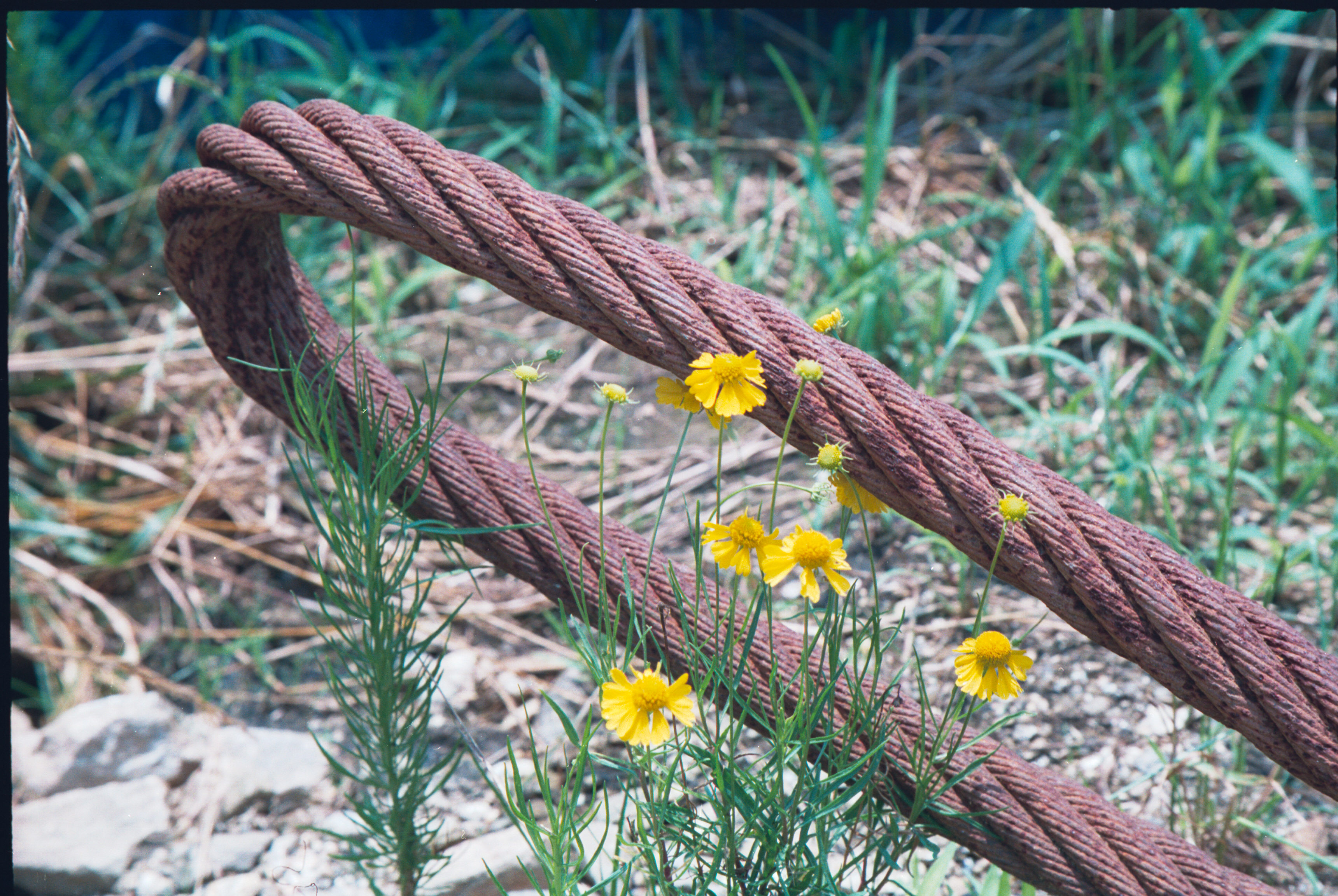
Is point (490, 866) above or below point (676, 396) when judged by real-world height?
below

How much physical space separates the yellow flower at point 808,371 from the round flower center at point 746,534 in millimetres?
A: 91

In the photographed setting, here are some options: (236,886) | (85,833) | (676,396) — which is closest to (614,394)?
(676,396)

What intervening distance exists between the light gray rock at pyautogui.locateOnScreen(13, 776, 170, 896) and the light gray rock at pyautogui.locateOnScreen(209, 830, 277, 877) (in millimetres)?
82

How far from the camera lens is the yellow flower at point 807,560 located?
587 mm

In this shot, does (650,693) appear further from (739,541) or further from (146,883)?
(146,883)

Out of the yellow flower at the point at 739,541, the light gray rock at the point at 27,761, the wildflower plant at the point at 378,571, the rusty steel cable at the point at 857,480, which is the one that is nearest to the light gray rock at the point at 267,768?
the light gray rock at the point at 27,761

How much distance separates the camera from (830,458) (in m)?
0.57

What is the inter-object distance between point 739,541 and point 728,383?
10 centimetres

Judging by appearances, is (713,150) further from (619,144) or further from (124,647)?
(124,647)

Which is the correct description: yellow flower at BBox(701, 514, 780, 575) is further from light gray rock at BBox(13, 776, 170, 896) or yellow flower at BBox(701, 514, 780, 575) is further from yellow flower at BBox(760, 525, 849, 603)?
light gray rock at BBox(13, 776, 170, 896)

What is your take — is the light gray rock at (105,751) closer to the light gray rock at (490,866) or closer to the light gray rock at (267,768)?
the light gray rock at (267,768)

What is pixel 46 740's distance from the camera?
142 centimetres

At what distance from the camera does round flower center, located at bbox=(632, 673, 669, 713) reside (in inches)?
23.3

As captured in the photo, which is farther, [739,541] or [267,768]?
[267,768]
